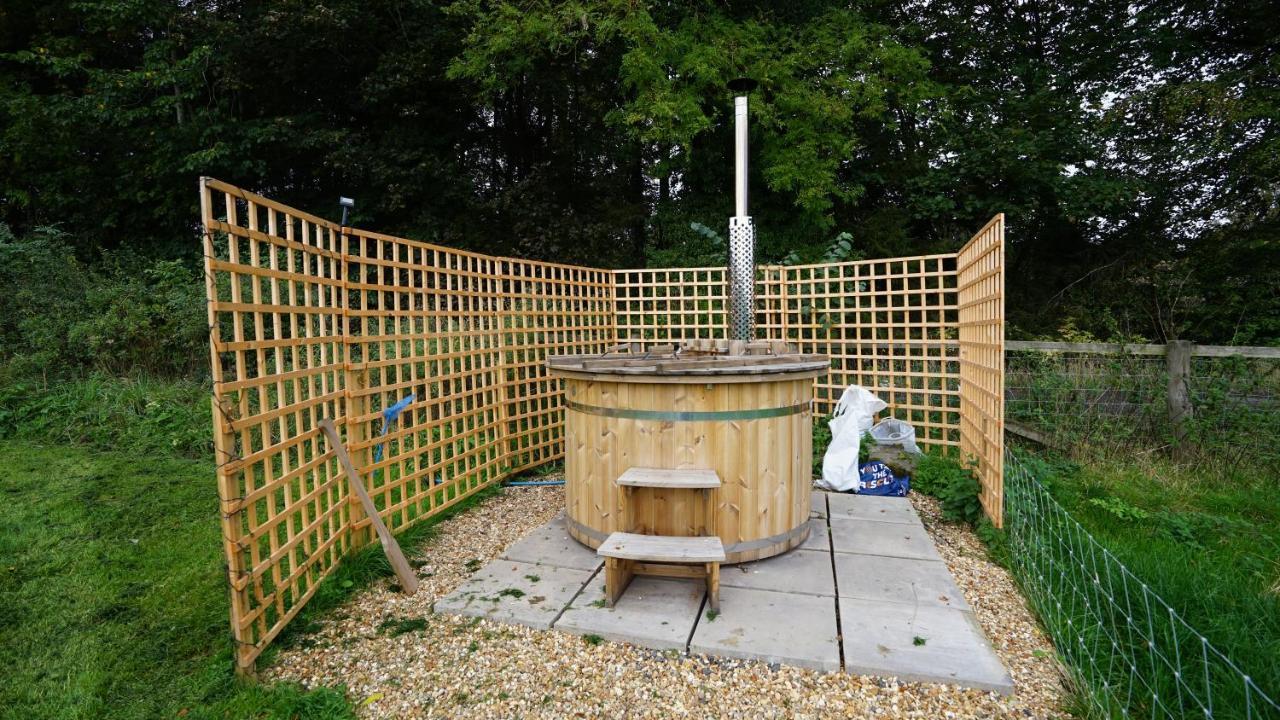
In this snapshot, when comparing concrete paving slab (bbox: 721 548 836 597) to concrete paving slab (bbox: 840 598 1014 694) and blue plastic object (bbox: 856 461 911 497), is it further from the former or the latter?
blue plastic object (bbox: 856 461 911 497)

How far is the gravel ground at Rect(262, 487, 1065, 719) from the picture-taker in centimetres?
175

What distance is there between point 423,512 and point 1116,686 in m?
3.08

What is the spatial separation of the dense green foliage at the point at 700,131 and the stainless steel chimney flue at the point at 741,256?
2468 mm

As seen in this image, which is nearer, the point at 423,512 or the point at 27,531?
the point at 27,531

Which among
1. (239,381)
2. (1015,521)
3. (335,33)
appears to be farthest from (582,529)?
(335,33)

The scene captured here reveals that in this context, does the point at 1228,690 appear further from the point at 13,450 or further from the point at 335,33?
the point at 335,33

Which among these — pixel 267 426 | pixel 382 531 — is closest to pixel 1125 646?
pixel 382 531

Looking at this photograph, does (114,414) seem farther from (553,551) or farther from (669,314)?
(669,314)

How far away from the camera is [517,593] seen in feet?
7.99

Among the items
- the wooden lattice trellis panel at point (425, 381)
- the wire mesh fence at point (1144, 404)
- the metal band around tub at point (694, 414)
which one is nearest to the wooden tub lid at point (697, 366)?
the metal band around tub at point (694, 414)

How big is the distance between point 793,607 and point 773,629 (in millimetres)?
192

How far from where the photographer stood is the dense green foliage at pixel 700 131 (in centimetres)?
668

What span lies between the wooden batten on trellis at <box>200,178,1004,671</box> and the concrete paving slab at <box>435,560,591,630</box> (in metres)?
0.61

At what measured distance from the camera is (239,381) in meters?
1.92
